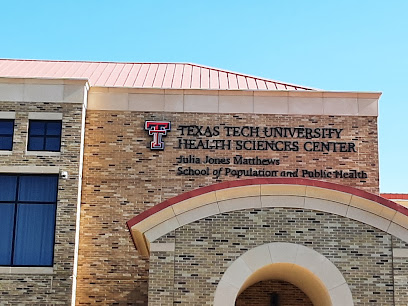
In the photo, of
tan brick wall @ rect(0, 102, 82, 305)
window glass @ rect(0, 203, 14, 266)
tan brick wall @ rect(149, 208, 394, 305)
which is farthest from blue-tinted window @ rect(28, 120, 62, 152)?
tan brick wall @ rect(149, 208, 394, 305)

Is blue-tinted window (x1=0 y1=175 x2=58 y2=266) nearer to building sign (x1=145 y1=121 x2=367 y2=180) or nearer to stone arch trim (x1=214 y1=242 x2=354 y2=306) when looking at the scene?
building sign (x1=145 y1=121 x2=367 y2=180)

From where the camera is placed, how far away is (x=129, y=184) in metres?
24.2

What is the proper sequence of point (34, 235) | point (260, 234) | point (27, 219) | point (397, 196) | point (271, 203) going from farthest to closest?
1. point (397, 196)
2. point (27, 219)
3. point (34, 235)
4. point (271, 203)
5. point (260, 234)

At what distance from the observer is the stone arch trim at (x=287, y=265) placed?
18578mm

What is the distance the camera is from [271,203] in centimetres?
1922

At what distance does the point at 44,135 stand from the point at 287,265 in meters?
9.18

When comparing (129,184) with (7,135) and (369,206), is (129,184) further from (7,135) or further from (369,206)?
(369,206)

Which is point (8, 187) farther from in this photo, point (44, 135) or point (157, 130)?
point (157, 130)

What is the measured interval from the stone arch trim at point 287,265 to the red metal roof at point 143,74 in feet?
27.5

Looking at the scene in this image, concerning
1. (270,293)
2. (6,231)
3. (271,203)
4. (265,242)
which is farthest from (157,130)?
(265,242)

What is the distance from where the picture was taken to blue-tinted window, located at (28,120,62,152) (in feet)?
78.4

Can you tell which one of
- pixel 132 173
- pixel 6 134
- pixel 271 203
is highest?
pixel 6 134

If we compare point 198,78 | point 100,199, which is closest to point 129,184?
point 100,199

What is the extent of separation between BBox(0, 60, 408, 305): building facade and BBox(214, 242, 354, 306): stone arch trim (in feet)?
0.31
